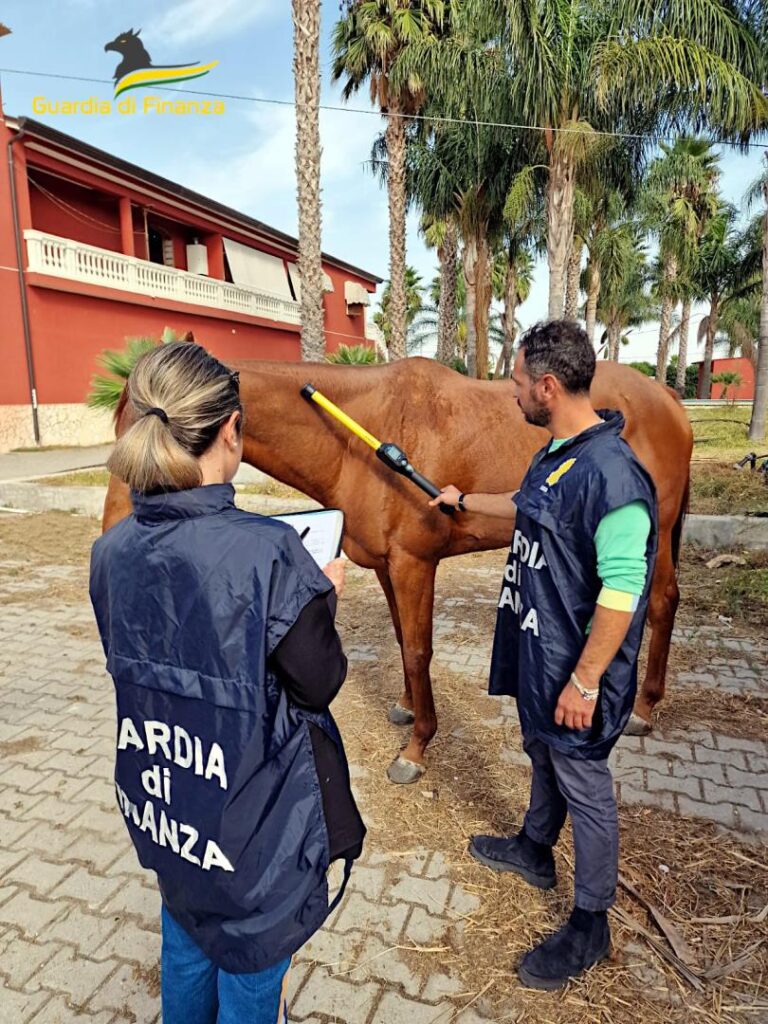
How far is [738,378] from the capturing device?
3988 cm

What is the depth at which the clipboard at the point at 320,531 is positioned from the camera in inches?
67.2

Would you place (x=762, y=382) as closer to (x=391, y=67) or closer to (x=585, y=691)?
(x=391, y=67)

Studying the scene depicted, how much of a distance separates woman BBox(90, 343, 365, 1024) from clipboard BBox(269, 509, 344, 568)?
0.42 meters

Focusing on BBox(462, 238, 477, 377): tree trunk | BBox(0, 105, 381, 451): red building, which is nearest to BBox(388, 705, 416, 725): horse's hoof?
BBox(0, 105, 381, 451): red building

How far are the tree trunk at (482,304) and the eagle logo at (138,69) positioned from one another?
9.66 m

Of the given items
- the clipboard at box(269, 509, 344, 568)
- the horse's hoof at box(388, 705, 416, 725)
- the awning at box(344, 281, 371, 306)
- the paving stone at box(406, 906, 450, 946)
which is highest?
the awning at box(344, 281, 371, 306)

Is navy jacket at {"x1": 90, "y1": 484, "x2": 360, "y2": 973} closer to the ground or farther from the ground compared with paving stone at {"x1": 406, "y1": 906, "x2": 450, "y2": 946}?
farther from the ground

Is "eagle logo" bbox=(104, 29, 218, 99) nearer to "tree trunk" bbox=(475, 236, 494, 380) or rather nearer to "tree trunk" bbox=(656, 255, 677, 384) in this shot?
"tree trunk" bbox=(475, 236, 494, 380)

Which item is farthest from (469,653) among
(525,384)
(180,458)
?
(180,458)

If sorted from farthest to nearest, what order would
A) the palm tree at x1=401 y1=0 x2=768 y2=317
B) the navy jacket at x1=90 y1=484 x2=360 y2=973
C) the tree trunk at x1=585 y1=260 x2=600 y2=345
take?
the tree trunk at x1=585 y1=260 x2=600 y2=345 → the palm tree at x1=401 y1=0 x2=768 y2=317 → the navy jacket at x1=90 y1=484 x2=360 y2=973

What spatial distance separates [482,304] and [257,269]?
1034 centimetres

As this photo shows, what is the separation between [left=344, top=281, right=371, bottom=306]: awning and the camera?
31.5 meters

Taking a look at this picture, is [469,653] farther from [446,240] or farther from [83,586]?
[446,240]

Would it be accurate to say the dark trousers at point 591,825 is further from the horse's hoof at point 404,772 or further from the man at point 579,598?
the horse's hoof at point 404,772
